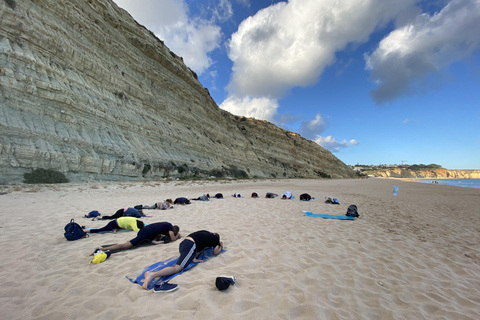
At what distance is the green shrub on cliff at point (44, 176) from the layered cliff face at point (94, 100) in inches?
12.7

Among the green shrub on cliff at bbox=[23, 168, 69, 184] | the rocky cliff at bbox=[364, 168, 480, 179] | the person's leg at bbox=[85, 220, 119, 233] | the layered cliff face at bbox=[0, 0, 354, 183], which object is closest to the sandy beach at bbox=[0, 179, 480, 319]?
the person's leg at bbox=[85, 220, 119, 233]

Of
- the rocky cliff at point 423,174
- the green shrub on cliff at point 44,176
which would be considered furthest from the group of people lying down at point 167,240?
the rocky cliff at point 423,174

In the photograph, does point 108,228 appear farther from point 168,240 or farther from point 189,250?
point 189,250

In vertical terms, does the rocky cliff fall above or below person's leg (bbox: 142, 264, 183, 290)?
above

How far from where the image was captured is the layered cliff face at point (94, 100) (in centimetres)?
1243

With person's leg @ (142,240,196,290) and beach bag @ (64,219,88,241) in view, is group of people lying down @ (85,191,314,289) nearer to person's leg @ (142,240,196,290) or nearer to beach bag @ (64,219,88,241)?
person's leg @ (142,240,196,290)

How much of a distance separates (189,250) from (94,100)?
19.0 m

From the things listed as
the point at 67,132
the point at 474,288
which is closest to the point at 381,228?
the point at 474,288

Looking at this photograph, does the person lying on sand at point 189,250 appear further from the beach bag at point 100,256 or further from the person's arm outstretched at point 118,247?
the person's arm outstretched at point 118,247

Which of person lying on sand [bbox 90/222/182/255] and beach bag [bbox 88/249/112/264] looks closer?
beach bag [bbox 88/249/112/264]

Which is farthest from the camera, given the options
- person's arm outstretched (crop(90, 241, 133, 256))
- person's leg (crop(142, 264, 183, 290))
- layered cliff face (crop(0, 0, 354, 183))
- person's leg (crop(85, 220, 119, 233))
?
layered cliff face (crop(0, 0, 354, 183))

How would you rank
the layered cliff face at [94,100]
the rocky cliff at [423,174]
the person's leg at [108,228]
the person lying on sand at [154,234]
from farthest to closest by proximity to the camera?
the rocky cliff at [423,174]
the layered cliff face at [94,100]
the person's leg at [108,228]
the person lying on sand at [154,234]

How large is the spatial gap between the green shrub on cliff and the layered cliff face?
1.06 feet

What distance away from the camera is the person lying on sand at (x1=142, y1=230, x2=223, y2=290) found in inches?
112
